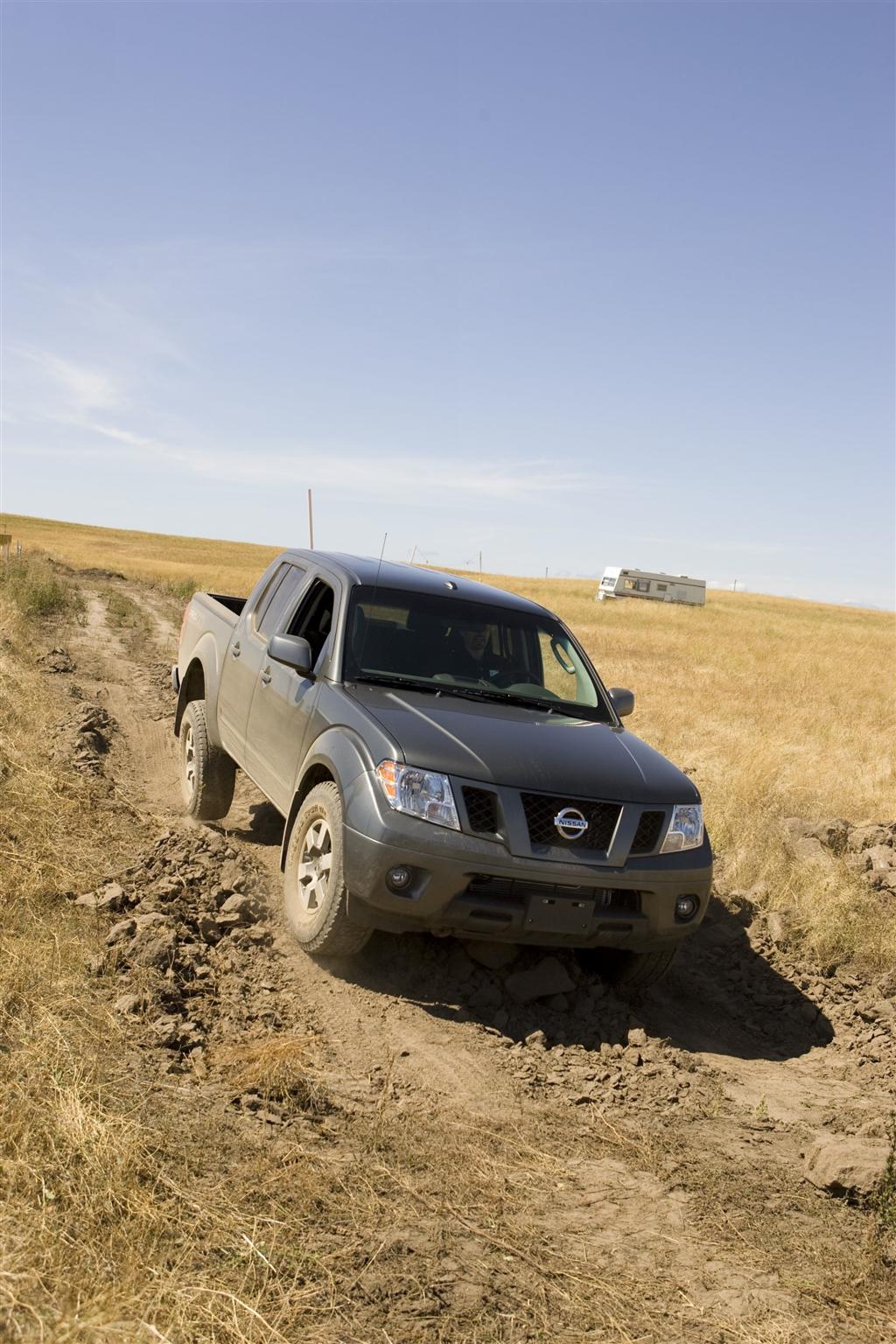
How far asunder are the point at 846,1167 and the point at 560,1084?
1.17 metres

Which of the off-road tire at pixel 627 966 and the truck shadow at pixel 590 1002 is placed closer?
the truck shadow at pixel 590 1002

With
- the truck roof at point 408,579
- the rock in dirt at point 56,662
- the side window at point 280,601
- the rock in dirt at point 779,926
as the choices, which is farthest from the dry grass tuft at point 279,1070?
the rock in dirt at point 56,662

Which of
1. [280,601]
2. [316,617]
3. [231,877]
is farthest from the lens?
[280,601]

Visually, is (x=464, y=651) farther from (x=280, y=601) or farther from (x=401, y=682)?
(x=280, y=601)

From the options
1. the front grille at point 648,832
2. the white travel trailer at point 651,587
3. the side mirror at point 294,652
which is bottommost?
the front grille at point 648,832

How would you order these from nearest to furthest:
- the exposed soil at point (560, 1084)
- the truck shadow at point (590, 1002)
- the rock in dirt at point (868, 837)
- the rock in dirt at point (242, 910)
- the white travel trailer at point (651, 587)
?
the exposed soil at point (560, 1084) < the truck shadow at point (590, 1002) < the rock in dirt at point (242, 910) < the rock in dirt at point (868, 837) < the white travel trailer at point (651, 587)

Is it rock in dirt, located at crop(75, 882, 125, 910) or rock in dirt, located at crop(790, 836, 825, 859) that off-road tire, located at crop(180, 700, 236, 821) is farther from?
rock in dirt, located at crop(790, 836, 825, 859)

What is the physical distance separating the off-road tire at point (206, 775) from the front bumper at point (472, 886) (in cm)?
286

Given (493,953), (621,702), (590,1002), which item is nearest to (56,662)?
(621,702)

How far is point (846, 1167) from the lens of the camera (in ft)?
12.3

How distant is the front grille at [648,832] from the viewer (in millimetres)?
5055

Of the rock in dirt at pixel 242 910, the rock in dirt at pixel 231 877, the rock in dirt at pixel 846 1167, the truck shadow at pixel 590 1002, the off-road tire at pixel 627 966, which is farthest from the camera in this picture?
the rock in dirt at pixel 231 877

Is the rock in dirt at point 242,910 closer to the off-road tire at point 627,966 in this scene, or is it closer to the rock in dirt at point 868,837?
the off-road tire at point 627,966

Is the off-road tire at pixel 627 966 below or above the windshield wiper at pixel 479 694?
below
